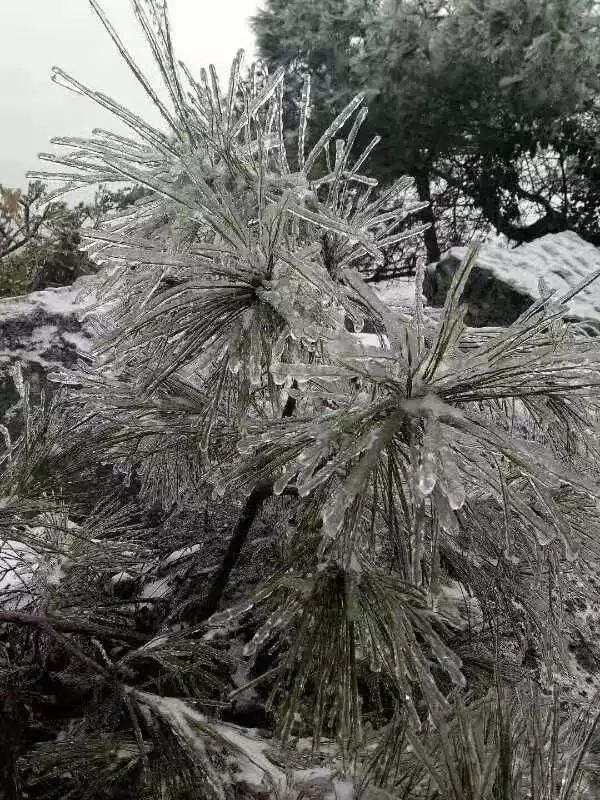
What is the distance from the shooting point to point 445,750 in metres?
0.64

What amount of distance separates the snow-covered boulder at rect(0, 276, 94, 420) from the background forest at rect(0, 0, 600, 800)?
A: 1365 millimetres

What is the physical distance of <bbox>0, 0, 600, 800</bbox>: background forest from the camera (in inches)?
25.3

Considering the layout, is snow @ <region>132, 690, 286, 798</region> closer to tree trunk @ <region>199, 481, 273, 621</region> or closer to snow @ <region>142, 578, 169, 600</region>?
tree trunk @ <region>199, 481, 273, 621</region>

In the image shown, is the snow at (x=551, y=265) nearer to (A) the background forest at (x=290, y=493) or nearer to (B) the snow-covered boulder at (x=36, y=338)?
(B) the snow-covered boulder at (x=36, y=338)

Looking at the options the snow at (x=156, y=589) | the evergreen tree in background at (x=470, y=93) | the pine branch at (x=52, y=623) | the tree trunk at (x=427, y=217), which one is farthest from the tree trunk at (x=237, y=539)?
the tree trunk at (x=427, y=217)

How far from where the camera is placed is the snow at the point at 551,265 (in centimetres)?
393

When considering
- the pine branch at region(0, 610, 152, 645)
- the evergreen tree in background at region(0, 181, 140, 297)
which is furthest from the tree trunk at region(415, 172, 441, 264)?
the pine branch at region(0, 610, 152, 645)

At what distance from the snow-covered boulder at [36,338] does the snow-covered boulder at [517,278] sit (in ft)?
7.75

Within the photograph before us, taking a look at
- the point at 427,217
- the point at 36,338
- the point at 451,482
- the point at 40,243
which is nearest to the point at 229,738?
the point at 451,482

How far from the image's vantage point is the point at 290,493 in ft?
4.14

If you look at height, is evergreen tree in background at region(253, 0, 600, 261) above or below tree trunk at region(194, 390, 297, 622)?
above

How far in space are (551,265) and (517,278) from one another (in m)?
0.61

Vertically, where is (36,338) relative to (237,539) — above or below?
above

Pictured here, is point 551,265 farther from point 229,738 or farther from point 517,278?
point 229,738
